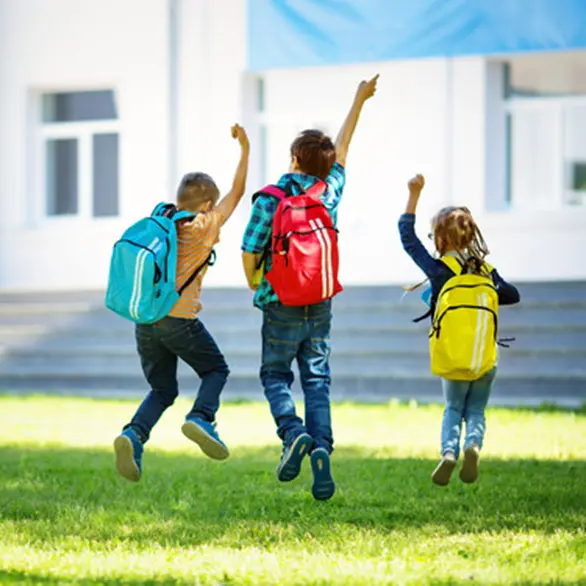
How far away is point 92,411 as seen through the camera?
11898 millimetres

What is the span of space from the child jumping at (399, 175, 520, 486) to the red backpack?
51cm

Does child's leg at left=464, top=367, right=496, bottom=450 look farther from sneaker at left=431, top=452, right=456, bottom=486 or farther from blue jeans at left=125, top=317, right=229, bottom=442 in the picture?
blue jeans at left=125, top=317, right=229, bottom=442

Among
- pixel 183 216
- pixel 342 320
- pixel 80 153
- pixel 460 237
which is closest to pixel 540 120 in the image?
pixel 342 320

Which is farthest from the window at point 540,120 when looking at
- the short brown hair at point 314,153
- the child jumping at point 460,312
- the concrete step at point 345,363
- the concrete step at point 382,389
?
the short brown hair at point 314,153

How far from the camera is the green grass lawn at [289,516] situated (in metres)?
4.69

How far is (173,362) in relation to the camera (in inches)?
256

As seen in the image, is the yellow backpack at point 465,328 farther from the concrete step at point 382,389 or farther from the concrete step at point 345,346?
the concrete step at point 345,346

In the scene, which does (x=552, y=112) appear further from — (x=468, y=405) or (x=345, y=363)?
(x=468, y=405)

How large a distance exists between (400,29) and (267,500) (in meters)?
8.59

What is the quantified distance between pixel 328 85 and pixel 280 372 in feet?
33.5

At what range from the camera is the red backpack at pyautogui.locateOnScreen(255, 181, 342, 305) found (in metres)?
5.93

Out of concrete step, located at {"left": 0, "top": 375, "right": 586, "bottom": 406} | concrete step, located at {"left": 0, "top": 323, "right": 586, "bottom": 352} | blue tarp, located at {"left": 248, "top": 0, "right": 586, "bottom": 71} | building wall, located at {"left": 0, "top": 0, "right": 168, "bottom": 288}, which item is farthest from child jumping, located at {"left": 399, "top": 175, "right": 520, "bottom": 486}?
building wall, located at {"left": 0, "top": 0, "right": 168, "bottom": 288}

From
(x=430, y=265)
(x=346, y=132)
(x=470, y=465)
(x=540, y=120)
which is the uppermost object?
(x=540, y=120)

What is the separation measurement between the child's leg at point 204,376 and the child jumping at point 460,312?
3.43ft
